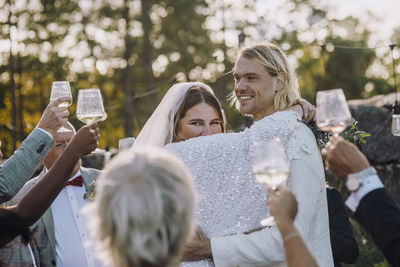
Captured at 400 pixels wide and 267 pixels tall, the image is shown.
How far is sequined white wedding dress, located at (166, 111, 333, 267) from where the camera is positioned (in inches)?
111

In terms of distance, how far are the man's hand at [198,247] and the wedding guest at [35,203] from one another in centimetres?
81

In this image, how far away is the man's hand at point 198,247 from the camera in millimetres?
2898

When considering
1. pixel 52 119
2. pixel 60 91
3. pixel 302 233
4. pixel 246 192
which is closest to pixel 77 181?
pixel 60 91

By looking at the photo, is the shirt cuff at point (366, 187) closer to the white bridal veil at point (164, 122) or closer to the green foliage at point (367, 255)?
the white bridal veil at point (164, 122)

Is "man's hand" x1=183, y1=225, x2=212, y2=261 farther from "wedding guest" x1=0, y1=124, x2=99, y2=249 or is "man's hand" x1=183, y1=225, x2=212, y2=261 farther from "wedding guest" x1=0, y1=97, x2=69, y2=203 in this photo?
"wedding guest" x1=0, y1=97, x2=69, y2=203

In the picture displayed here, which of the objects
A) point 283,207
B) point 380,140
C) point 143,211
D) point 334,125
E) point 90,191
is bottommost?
point 380,140

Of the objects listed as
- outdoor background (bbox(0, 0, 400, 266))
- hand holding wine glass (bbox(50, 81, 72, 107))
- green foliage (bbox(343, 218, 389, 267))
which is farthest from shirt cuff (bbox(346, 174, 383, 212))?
outdoor background (bbox(0, 0, 400, 266))

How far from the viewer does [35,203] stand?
2.55 meters

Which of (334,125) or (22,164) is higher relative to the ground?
(334,125)

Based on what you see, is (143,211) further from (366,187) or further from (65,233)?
(65,233)

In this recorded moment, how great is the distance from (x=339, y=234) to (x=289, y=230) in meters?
2.24

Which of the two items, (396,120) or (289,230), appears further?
(396,120)

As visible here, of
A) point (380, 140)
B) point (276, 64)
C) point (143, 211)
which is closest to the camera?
point (143, 211)

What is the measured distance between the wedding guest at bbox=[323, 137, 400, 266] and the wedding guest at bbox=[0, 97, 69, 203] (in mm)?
1559
